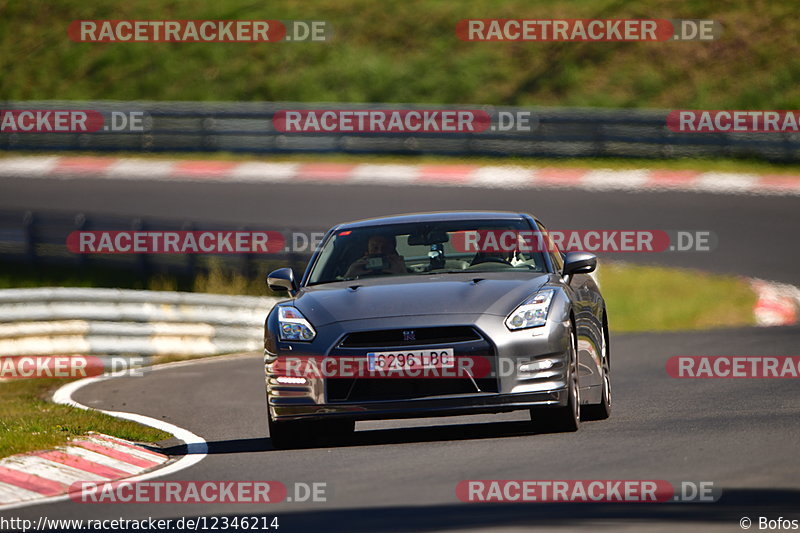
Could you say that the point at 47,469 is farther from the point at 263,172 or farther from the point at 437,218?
the point at 263,172

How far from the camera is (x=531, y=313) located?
902 cm

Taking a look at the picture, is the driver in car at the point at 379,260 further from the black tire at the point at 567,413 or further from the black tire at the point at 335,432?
the black tire at the point at 567,413

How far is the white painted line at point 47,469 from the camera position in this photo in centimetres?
852

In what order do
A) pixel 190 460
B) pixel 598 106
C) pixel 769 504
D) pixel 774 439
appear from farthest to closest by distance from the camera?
pixel 598 106
pixel 190 460
pixel 774 439
pixel 769 504

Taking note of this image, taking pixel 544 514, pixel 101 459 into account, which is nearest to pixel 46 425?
pixel 101 459

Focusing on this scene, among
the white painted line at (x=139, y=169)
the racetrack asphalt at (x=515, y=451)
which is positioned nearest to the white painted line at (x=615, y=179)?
the white painted line at (x=139, y=169)

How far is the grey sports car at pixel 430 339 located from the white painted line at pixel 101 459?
2.92 feet

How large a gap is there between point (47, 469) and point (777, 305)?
45.0 feet

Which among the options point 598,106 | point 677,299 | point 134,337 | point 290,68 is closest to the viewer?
point 134,337

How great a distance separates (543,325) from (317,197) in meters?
19.0

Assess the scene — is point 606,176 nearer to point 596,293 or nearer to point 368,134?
point 368,134

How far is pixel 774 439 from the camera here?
850cm

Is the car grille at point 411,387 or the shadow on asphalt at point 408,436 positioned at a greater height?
the car grille at point 411,387

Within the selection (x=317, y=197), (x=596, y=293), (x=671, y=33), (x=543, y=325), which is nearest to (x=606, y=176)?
(x=317, y=197)
